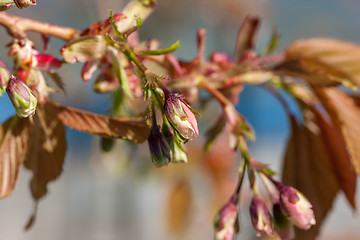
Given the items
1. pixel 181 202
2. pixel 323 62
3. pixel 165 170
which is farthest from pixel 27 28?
pixel 165 170

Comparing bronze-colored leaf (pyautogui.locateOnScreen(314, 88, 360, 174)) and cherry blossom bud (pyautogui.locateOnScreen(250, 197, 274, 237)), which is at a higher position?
cherry blossom bud (pyautogui.locateOnScreen(250, 197, 274, 237))

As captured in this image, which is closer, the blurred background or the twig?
the twig

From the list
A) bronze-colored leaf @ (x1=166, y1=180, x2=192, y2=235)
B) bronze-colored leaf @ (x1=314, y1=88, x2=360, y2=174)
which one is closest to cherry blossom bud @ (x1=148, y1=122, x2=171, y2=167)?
bronze-colored leaf @ (x1=314, y1=88, x2=360, y2=174)

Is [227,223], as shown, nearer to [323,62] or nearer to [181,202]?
[323,62]

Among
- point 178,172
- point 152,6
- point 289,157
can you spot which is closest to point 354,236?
point 178,172

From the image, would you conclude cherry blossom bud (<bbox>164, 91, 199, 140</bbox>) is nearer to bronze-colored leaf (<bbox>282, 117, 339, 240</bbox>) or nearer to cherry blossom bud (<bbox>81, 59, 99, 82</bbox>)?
cherry blossom bud (<bbox>81, 59, 99, 82</bbox>)

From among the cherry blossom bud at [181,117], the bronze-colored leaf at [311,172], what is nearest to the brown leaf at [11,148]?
the cherry blossom bud at [181,117]

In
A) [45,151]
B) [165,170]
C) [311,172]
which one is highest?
[45,151]
